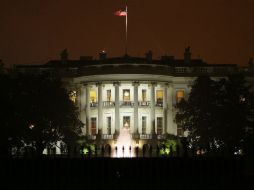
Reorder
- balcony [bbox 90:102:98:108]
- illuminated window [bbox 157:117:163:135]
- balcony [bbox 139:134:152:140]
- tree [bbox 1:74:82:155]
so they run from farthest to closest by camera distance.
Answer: balcony [bbox 90:102:98:108]
illuminated window [bbox 157:117:163:135]
balcony [bbox 139:134:152:140]
tree [bbox 1:74:82:155]

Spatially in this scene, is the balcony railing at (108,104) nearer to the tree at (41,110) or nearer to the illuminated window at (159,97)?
the illuminated window at (159,97)

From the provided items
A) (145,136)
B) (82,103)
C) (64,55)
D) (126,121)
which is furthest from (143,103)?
(64,55)

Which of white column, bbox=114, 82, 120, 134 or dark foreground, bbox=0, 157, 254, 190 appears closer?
dark foreground, bbox=0, 157, 254, 190

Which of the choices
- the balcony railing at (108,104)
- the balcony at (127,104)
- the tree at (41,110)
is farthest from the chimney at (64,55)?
the tree at (41,110)

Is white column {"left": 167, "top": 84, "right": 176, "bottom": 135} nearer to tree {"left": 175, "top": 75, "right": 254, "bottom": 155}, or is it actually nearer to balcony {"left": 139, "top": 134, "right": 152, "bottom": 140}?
balcony {"left": 139, "top": 134, "right": 152, "bottom": 140}

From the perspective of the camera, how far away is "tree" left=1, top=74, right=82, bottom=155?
83.9 metres

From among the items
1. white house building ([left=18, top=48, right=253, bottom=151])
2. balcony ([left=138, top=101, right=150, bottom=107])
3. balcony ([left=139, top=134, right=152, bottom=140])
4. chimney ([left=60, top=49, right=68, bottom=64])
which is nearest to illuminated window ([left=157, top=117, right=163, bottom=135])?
white house building ([left=18, top=48, right=253, bottom=151])

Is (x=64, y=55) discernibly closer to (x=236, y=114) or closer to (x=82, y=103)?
(x=82, y=103)

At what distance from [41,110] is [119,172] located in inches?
1285


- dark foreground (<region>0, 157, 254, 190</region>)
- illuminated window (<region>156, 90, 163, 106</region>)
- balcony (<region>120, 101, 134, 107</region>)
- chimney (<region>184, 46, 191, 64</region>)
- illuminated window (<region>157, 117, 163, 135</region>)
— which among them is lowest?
dark foreground (<region>0, 157, 254, 190</region>)

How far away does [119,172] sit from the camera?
2226 inches

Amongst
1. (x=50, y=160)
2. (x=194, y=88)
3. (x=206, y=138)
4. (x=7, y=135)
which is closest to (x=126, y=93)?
(x=194, y=88)

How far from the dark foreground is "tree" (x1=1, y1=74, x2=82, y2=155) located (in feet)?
78.4

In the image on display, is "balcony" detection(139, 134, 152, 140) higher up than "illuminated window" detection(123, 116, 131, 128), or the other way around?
"illuminated window" detection(123, 116, 131, 128)
